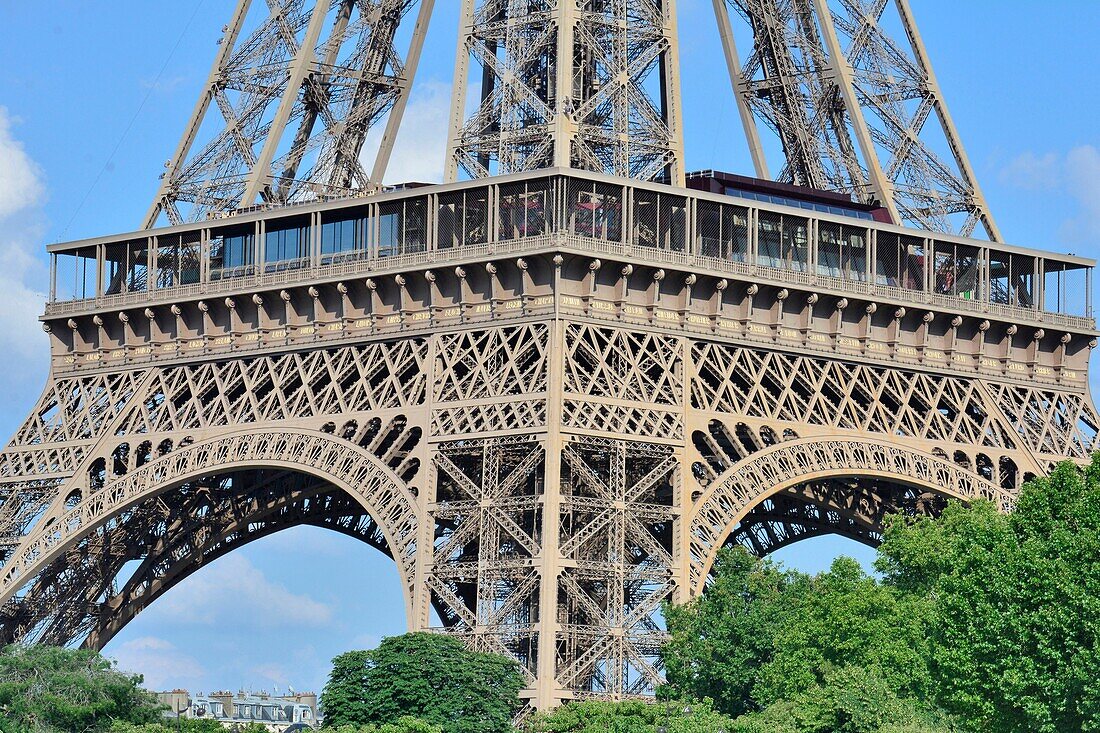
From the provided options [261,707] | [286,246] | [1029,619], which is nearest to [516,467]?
[286,246]

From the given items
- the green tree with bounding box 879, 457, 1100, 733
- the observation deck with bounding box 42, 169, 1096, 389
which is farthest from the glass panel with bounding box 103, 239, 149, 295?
the green tree with bounding box 879, 457, 1100, 733

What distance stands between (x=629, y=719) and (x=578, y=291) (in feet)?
41.2

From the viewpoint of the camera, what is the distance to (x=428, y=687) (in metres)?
71.3

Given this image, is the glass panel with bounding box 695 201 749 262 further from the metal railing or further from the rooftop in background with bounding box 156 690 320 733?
the rooftop in background with bounding box 156 690 320 733

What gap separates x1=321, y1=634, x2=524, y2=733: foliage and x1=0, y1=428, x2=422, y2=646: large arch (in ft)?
11.2

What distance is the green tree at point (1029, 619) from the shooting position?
58344mm

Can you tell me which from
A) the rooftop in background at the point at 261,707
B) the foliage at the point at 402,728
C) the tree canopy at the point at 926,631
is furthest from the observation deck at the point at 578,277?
the rooftop in background at the point at 261,707

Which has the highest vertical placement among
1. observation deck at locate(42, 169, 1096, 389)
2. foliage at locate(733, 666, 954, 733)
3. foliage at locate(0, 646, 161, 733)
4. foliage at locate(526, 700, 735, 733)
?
observation deck at locate(42, 169, 1096, 389)

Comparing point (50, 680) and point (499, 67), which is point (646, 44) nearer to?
point (499, 67)

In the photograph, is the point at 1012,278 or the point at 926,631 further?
the point at 1012,278

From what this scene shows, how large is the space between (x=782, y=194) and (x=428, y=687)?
19758mm

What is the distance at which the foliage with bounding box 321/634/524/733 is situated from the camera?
233 feet

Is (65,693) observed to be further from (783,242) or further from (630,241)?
(783,242)

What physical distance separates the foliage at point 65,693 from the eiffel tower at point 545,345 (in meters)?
5.84
